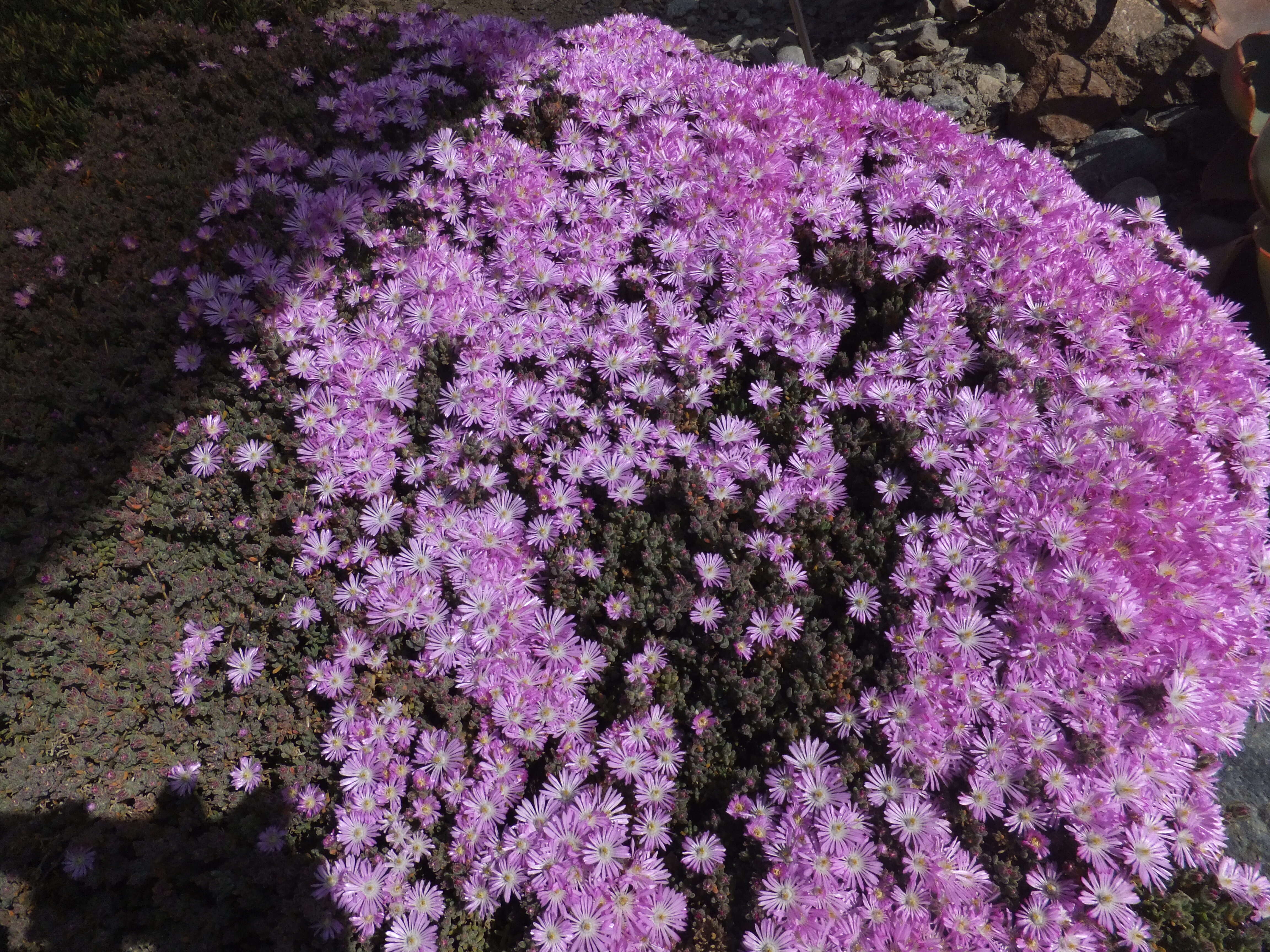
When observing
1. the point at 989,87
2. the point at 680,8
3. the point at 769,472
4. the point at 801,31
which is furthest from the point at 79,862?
the point at 680,8

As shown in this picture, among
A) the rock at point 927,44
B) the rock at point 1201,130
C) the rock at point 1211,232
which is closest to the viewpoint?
the rock at point 1211,232

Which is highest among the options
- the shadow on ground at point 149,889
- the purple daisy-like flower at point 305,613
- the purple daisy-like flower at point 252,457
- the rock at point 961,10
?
the rock at point 961,10

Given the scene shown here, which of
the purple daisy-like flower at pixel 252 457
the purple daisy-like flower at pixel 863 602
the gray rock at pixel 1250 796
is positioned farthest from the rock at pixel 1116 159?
the purple daisy-like flower at pixel 252 457

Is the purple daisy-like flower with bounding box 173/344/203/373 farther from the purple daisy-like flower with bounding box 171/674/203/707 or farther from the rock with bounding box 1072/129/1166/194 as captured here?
the rock with bounding box 1072/129/1166/194

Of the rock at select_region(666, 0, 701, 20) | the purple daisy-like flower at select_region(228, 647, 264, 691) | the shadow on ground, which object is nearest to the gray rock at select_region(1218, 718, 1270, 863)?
the shadow on ground

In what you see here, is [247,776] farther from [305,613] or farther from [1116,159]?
[1116,159]

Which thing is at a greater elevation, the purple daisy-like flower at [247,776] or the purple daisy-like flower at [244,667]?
the purple daisy-like flower at [244,667]

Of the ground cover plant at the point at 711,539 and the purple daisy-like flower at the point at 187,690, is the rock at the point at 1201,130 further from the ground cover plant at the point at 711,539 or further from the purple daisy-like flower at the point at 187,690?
the purple daisy-like flower at the point at 187,690
